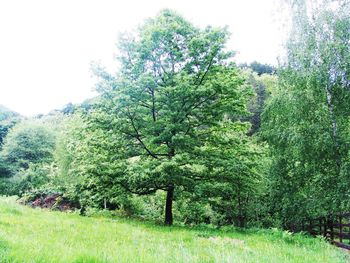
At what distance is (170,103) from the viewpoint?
45.6ft

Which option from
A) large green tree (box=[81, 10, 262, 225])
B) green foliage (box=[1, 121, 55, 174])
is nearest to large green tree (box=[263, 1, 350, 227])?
large green tree (box=[81, 10, 262, 225])

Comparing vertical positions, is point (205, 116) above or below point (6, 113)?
below

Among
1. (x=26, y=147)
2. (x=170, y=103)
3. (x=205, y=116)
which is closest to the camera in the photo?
(x=170, y=103)

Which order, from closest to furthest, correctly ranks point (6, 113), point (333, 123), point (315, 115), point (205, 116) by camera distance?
point (333, 123) → point (205, 116) → point (315, 115) → point (6, 113)

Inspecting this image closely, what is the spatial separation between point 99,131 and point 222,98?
633 centimetres

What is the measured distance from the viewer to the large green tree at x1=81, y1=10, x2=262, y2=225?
520 inches

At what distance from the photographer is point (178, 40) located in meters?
14.7

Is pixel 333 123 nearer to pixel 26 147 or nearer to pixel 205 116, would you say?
pixel 205 116

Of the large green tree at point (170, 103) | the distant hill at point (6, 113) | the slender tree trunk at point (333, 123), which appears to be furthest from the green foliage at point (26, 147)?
the slender tree trunk at point (333, 123)

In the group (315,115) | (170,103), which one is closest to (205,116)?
(170,103)

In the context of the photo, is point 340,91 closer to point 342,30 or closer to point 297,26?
point 342,30

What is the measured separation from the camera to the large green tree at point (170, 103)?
13.2 m

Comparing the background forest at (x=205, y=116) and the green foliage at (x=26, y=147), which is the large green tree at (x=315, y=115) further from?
the green foliage at (x=26, y=147)

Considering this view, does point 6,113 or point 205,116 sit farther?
point 6,113
